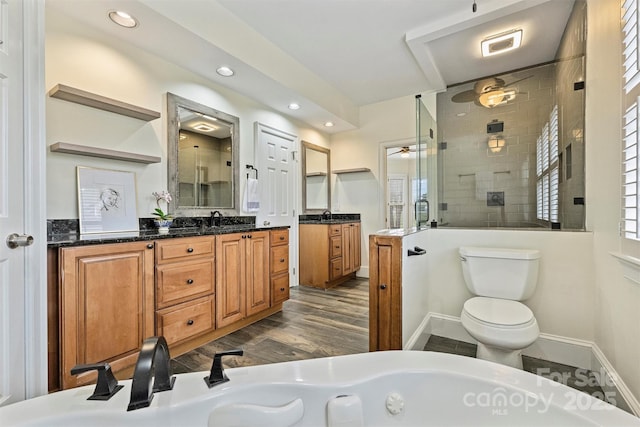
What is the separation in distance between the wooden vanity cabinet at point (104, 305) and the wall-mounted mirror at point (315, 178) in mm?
2534

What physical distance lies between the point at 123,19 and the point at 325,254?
2.95m

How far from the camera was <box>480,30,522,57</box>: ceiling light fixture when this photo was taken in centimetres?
252

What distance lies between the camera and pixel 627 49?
1.29 metres

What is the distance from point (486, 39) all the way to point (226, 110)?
2.65 metres

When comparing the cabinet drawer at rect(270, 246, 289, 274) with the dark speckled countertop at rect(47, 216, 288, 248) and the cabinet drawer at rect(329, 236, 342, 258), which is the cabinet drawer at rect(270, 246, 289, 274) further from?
the cabinet drawer at rect(329, 236, 342, 258)

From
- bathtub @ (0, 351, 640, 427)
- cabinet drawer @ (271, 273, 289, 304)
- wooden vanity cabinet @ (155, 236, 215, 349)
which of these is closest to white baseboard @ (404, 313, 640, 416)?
bathtub @ (0, 351, 640, 427)

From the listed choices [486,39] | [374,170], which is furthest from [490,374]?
[374,170]

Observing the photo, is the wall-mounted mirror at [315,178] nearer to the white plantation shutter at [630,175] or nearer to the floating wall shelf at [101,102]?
the floating wall shelf at [101,102]

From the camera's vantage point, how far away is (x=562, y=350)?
1.91 meters

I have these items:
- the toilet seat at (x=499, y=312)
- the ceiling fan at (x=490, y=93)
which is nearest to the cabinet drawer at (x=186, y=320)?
the toilet seat at (x=499, y=312)

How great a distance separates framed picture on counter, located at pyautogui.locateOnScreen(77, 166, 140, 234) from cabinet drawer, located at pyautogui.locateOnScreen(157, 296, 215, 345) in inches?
29.3

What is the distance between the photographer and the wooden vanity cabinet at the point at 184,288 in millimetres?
1861

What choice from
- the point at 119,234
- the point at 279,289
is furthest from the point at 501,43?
the point at 119,234

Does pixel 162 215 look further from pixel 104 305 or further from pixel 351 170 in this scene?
pixel 351 170
